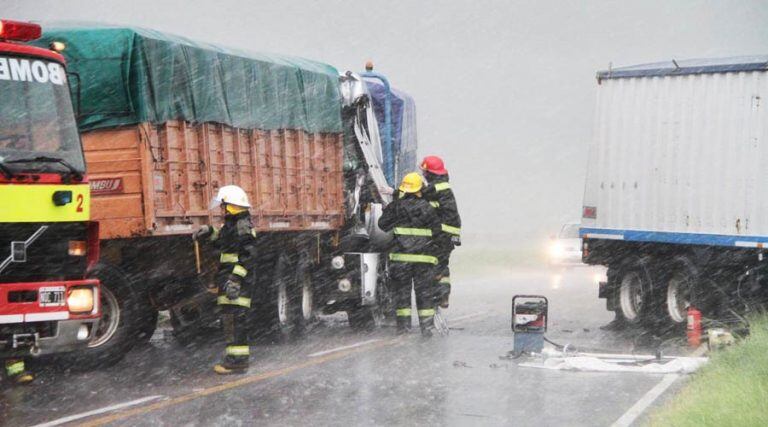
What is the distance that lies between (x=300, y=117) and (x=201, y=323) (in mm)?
2956

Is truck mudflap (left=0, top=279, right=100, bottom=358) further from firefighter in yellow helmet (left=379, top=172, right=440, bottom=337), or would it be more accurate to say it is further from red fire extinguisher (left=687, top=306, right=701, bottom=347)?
red fire extinguisher (left=687, top=306, right=701, bottom=347)

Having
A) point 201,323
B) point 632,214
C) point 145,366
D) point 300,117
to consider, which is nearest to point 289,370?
point 145,366

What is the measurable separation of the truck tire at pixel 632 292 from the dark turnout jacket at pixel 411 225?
305 centimetres

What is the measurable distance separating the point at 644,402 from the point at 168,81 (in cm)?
562

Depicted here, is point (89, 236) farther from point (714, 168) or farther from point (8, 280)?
point (714, 168)

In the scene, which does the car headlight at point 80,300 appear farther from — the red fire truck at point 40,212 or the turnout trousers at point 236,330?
the turnout trousers at point 236,330

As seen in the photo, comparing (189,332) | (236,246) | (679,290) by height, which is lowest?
(189,332)

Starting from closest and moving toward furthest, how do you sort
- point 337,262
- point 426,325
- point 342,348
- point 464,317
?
point 342,348
point 426,325
point 337,262
point 464,317

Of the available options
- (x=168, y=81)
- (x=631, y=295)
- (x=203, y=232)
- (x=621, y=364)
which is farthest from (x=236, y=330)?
(x=631, y=295)

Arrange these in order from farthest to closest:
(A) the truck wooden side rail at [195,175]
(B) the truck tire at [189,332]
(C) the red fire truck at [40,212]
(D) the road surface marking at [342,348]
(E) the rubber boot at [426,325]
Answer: (E) the rubber boot at [426,325] < (B) the truck tire at [189,332] < (D) the road surface marking at [342,348] < (A) the truck wooden side rail at [195,175] < (C) the red fire truck at [40,212]

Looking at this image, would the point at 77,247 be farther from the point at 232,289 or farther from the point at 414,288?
the point at 414,288

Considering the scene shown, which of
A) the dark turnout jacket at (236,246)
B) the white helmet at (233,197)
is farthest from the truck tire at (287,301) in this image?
the white helmet at (233,197)

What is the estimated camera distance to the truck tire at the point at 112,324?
1126 cm

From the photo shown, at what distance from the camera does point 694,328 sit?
44.5 feet
